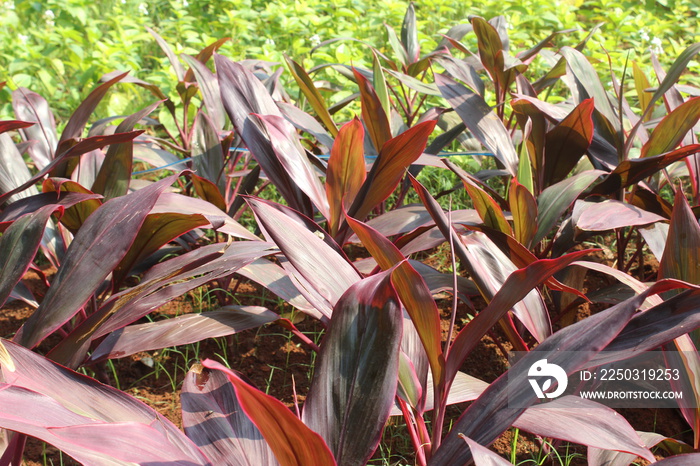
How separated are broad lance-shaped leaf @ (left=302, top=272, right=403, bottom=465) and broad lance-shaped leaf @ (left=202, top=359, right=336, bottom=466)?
0.07 meters

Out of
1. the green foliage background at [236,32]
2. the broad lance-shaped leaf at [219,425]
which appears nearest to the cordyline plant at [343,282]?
the broad lance-shaped leaf at [219,425]

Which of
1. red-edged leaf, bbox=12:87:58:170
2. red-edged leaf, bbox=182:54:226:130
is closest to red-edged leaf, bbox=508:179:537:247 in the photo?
red-edged leaf, bbox=182:54:226:130

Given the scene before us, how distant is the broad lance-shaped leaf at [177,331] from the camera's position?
1.03m

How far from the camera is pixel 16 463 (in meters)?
0.87

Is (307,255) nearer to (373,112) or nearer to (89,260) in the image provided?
(89,260)

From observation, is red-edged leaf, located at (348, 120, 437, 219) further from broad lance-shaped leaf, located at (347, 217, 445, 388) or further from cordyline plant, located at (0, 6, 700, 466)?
broad lance-shaped leaf, located at (347, 217, 445, 388)

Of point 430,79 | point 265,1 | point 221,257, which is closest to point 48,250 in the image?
point 221,257

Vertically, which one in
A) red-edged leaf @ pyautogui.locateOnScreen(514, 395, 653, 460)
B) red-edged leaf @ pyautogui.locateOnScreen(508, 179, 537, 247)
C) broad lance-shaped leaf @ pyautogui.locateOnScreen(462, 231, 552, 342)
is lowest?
red-edged leaf @ pyautogui.locateOnScreen(514, 395, 653, 460)

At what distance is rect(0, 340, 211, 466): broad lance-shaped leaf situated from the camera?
2.02 ft

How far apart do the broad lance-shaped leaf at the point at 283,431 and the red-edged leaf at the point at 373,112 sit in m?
0.95

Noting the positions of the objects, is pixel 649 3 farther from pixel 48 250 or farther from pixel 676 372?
pixel 48 250

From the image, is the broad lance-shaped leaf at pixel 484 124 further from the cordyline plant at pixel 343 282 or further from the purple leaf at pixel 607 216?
the purple leaf at pixel 607 216

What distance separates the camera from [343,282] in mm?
883

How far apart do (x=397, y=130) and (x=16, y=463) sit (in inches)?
51.6
